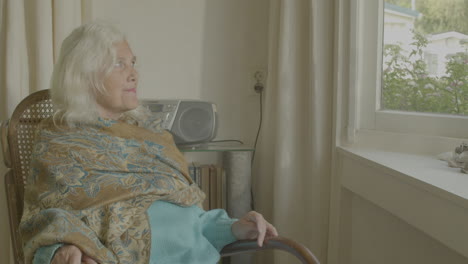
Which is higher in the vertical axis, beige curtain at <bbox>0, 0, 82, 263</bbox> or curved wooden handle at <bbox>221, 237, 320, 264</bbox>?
beige curtain at <bbox>0, 0, 82, 263</bbox>

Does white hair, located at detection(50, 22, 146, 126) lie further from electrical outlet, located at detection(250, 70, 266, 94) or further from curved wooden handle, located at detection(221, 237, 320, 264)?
electrical outlet, located at detection(250, 70, 266, 94)

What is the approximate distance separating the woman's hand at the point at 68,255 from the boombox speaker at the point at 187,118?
92 centimetres

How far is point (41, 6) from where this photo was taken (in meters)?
1.72

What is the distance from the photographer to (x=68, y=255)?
925 mm

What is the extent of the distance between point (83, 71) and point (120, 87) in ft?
0.35

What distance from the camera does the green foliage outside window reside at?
147 cm

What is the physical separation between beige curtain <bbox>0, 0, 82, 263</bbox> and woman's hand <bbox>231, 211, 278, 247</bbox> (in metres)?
1.07

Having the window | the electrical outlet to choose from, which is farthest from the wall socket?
the window

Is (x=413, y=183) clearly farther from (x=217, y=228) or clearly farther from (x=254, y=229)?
(x=217, y=228)

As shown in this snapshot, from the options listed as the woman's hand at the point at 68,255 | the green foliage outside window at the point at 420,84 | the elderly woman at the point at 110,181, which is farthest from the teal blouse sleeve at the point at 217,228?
the green foliage outside window at the point at 420,84

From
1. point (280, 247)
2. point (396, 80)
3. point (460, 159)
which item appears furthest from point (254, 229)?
point (396, 80)

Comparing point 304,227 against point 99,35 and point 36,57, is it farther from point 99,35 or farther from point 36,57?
point 36,57

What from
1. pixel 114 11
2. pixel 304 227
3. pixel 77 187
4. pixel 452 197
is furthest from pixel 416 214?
pixel 114 11

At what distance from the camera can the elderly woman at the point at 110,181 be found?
42.4 inches
